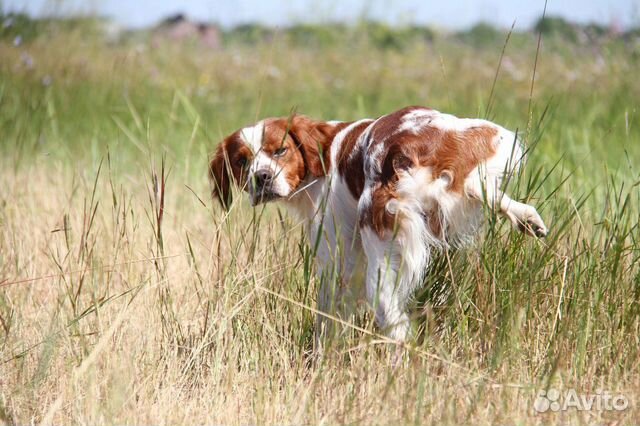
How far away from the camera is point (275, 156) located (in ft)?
10.8

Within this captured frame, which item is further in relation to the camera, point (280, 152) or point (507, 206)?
point (280, 152)

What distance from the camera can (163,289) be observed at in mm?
3209

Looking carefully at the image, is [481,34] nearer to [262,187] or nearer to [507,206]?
[262,187]

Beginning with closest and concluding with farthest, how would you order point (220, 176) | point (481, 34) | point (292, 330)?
1. point (292, 330)
2. point (220, 176)
3. point (481, 34)

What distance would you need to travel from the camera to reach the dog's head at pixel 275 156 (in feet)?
10.6

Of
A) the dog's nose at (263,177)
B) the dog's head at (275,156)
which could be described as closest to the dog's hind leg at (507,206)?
the dog's head at (275,156)

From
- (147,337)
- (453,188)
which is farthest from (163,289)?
(453,188)

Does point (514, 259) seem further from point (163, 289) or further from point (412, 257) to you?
point (163, 289)

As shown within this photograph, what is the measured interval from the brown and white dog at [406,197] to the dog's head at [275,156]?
60 millimetres

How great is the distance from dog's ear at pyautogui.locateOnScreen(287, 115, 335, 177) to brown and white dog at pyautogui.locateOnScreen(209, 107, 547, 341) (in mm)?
153

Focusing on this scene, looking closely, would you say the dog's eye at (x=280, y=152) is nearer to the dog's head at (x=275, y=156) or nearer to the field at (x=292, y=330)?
the dog's head at (x=275, y=156)

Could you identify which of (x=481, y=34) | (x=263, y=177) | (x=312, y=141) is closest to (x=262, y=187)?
(x=263, y=177)

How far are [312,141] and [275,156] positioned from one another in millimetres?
179

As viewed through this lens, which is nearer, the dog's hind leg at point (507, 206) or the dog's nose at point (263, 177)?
the dog's hind leg at point (507, 206)
